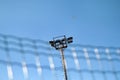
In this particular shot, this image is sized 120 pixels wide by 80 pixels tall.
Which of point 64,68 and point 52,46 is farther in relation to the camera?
point 52,46

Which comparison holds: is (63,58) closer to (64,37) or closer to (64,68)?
(64,68)

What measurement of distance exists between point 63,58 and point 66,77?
75.5 inches

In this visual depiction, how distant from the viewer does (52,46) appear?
86.1ft

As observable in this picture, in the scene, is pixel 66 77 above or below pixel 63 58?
below

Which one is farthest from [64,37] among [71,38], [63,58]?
[63,58]

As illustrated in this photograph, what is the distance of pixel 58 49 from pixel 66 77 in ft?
13.2

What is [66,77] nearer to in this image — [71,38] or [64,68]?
[64,68]

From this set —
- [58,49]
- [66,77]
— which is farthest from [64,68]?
[58,49]

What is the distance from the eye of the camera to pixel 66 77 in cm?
2266

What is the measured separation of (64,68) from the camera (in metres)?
23.2

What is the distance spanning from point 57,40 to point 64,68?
420 centimetres

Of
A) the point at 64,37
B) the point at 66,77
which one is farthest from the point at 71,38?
the point at 66,77

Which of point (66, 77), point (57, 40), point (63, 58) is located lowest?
point (66, 77)

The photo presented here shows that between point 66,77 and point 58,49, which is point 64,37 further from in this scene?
point 66,77
